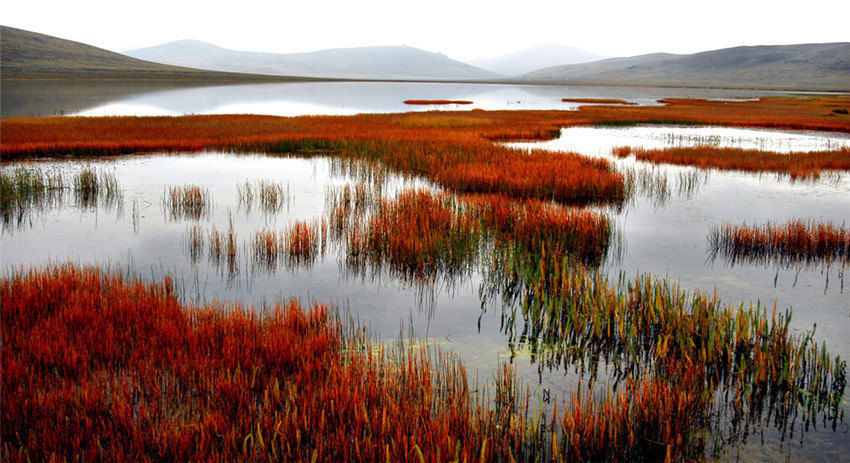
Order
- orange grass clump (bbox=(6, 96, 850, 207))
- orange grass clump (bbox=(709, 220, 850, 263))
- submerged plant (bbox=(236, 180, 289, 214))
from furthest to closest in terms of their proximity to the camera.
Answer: orange grass clump (bbox=(6, 96, 850, 207)), submerged plant (bbox=(236, 180, 289, 214)), orange grass clump (bbox=(709, 220, 850, 263))

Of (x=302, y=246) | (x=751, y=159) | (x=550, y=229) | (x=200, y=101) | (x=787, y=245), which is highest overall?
(x=200, y=101)

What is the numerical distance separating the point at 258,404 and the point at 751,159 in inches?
782

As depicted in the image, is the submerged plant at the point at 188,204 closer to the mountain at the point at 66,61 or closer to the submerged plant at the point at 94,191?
the submerged plant at the point at 94,191

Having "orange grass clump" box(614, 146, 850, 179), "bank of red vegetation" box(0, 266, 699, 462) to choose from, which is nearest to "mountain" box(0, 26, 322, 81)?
"orange grass clump" box(614, 146, 850, 179)

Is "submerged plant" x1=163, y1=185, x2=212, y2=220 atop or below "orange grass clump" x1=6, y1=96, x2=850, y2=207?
below

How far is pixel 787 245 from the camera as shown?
30.4 feet

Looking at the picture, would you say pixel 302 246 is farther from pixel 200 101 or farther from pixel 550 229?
pixel 200 101

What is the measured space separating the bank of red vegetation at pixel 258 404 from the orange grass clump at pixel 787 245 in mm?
5687

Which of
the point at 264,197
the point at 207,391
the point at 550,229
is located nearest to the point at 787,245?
the point at 550,229

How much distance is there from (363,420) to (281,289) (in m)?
3.79

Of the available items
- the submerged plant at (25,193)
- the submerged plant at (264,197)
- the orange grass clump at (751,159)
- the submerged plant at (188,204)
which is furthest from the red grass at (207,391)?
the orange grass clump at (751,159)

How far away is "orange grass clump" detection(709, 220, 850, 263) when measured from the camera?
8.97 m

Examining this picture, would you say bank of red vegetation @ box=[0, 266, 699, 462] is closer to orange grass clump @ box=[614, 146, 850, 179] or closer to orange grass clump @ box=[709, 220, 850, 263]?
orange grass clump @ box=[709, 220, 850, 263]

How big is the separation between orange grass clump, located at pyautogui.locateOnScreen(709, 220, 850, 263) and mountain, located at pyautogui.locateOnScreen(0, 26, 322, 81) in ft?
461
